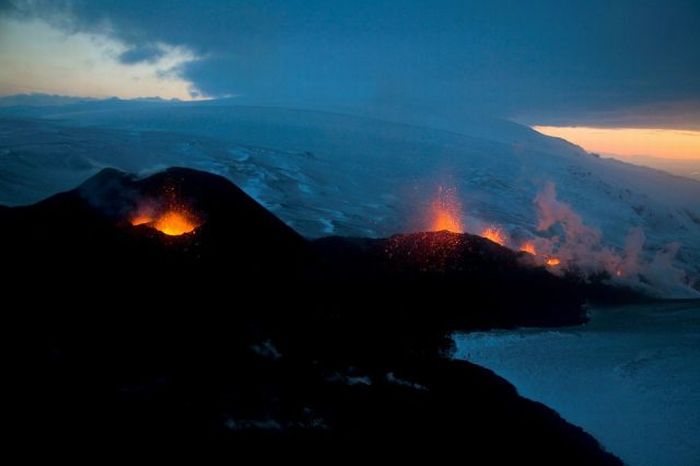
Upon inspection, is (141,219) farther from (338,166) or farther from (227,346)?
(338,166)

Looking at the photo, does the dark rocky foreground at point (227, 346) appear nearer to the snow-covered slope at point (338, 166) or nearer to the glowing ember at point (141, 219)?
the glowing ember at point (141, 219)

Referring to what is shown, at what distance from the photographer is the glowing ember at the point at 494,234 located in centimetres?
3494

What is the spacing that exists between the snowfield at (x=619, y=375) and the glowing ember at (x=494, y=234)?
1486cm

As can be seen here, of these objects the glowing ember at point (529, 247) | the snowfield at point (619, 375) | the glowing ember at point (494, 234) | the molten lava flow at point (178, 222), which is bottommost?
the snowfield at point (619, 375)

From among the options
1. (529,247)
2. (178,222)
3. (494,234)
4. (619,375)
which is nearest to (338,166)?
(494,234)

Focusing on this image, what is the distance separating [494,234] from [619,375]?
21.9 m

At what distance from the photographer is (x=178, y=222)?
54.6 feet

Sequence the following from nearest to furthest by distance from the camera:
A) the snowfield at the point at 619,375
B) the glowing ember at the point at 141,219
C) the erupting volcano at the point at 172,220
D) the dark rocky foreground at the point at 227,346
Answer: the dark rocky foreground at the point at 227,346 < the snowfield at the point at 619,375 < the glowing ember at the point at 141,219 < the erupting volcano at the point at 172,220

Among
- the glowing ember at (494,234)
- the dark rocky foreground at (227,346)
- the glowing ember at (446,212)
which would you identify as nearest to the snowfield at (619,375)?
the dark rocky foreground at (227,346)

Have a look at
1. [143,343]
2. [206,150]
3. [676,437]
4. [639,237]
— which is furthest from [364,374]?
[639,237]

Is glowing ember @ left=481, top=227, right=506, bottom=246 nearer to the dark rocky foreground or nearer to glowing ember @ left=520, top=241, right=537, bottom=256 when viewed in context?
glowing ember @ left=520, top=241, right=537, bottom=256

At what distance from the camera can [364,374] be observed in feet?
43.6

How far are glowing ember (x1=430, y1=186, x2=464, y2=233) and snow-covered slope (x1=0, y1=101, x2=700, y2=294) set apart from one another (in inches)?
31.8

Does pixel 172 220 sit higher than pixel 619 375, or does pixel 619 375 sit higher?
Result: pixel 172 220
